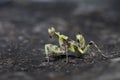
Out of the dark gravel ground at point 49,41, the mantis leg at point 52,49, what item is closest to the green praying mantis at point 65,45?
the mantis leg at point 52,49

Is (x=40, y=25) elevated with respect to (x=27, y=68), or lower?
elevated

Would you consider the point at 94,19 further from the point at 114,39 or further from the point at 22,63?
the point at 22,63

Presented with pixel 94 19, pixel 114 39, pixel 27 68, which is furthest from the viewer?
pixel 94 19

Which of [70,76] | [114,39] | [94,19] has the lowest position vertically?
[70,76]

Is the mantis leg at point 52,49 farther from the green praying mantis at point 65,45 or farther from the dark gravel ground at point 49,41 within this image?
the dark gravel ground at point 49,41

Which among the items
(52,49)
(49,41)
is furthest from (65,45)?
(49,41)

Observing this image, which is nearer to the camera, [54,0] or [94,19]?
[94,19]

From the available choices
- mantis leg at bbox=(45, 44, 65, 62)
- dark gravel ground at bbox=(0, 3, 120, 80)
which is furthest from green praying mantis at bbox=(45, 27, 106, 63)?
dark gravel ground at bbox=(0, 3, 120, 80)

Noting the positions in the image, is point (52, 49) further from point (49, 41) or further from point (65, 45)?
point (49, 41)

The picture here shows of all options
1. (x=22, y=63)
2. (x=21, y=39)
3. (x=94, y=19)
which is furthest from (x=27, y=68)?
(x=94, y=19)
